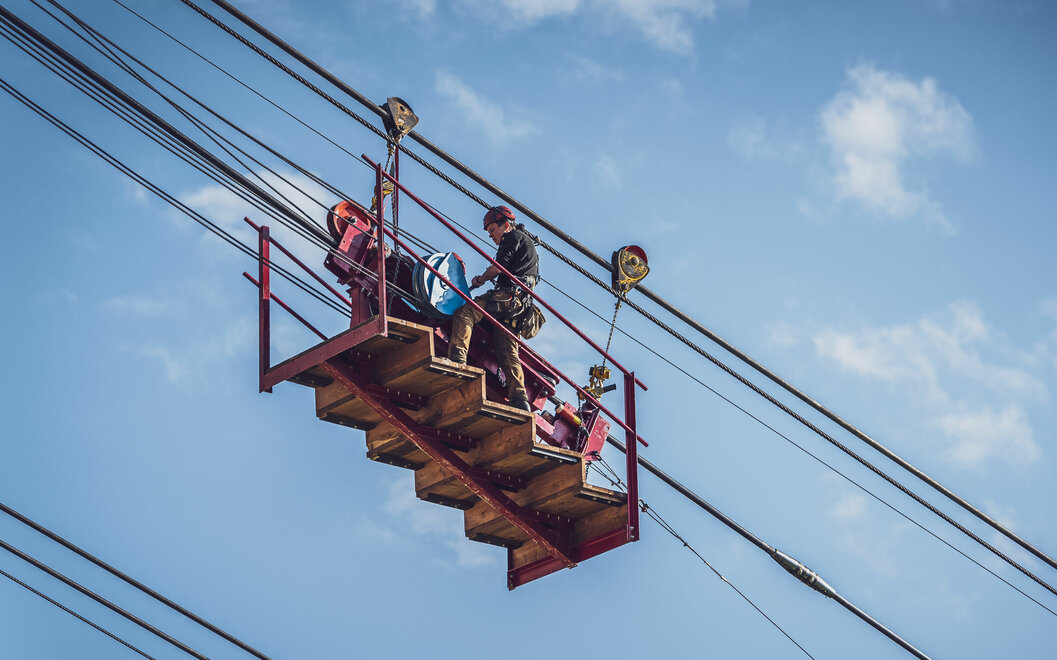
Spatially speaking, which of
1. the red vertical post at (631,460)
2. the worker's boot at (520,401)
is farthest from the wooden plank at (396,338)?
the red vertical post at (631,460)

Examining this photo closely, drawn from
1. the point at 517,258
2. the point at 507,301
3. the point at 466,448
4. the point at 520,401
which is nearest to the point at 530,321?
the point at 507,301

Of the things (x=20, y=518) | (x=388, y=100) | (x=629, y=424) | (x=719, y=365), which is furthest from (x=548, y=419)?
(x=20, y=518)

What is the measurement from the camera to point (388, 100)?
1658 centimetres

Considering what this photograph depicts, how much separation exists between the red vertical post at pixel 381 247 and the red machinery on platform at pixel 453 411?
1 centimetres

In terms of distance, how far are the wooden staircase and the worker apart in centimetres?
33

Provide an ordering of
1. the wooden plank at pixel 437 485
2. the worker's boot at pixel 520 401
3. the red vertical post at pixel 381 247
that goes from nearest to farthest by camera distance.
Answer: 1. the red vertical post at pixel 381 247
2. the worker's boot at pixel 520 401
3. the wooden plank at pixel 437 485

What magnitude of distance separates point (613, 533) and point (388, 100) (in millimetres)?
5025

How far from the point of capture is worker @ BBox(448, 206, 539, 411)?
53.1 ft

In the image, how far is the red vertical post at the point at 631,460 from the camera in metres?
16.8

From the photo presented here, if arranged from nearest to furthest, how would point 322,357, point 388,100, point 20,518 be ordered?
1. point 20,518
2. point 322,357
3. point 388,100

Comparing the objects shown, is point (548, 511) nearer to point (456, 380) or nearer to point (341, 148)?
point (456, 380)

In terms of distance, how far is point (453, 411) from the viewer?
634 inches

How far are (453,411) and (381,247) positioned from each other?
1916 mm

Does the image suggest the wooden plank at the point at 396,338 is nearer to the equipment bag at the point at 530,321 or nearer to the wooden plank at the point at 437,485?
the equipment bag at the point at 530,321
